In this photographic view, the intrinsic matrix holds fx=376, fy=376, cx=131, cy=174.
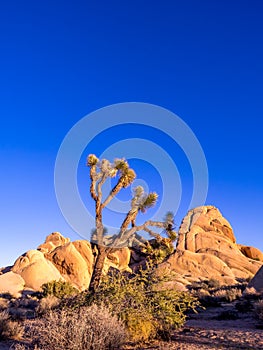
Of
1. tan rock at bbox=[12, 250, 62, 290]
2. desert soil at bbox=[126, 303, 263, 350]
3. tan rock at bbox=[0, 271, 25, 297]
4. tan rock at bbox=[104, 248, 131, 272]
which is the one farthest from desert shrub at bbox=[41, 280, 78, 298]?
tan rock at bbox=[104, 248, 131, 272]

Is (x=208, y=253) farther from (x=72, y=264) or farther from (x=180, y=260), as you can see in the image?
(x=72, y=264)

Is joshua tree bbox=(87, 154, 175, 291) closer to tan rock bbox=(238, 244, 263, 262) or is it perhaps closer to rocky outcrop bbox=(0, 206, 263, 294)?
rocky outcrop bbox=(0, 206, 263, 294)

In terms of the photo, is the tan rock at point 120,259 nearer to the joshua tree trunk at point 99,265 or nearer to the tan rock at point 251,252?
the tan rock at point 251,252

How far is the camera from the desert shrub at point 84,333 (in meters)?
7.07

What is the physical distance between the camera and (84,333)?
7203 mm

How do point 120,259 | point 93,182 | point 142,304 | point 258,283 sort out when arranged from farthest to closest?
point 120,259, point 258,283, point 93,182, point 142,304

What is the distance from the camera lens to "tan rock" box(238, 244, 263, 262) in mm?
47112

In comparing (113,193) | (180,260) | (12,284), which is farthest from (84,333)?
(180,260)

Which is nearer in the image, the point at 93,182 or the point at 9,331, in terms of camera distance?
the point at 9,331

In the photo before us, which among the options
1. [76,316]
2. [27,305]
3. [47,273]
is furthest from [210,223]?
[76,316]

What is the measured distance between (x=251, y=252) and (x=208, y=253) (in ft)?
27.7

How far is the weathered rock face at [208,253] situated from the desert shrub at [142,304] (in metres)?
23.5

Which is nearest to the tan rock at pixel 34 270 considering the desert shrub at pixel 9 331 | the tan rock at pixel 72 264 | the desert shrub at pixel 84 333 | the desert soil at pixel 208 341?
the tan rock at pixel 72 264

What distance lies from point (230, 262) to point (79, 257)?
52.3ft
